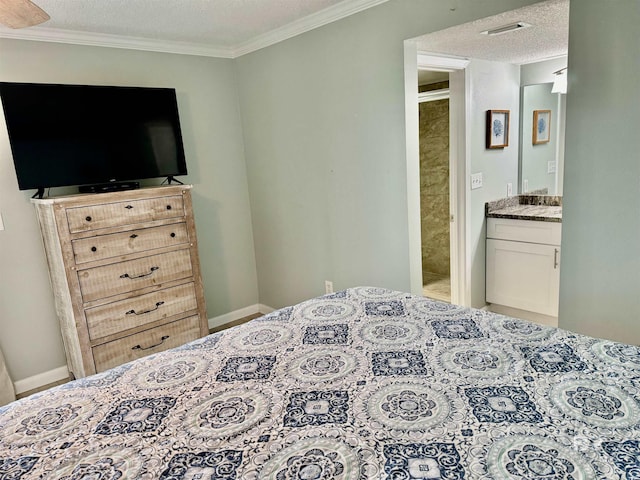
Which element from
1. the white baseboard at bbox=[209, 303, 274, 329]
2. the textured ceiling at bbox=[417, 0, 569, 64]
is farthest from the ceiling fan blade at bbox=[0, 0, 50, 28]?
the white baseboard at bbox=[209, 303, 274, 329]

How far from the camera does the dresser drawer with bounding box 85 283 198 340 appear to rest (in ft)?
8.85

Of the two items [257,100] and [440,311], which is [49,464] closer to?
[440,311]

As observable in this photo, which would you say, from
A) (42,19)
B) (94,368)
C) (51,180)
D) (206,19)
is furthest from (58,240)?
(206,19)

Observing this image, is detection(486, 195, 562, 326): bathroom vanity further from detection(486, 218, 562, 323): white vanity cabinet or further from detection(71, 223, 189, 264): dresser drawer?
detection(71, 223, 189, 264): dresser drawer

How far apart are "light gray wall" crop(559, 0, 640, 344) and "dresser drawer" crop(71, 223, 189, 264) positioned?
2.36 m

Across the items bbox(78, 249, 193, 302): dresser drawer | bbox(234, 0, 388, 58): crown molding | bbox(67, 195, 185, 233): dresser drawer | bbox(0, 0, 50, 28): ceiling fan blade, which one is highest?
bbox(234, 0, 388, 58): crown molding

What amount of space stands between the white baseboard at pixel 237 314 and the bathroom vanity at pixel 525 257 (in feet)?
6.58

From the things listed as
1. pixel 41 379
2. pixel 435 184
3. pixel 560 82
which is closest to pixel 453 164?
pixel 560 82

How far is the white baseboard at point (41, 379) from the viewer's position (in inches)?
115

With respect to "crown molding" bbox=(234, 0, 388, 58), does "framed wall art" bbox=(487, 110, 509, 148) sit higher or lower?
lower

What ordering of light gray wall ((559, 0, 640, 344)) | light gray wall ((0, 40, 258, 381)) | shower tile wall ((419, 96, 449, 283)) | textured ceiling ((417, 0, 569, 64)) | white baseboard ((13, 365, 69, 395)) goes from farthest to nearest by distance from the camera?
shower tile wall ((419, 96, 449, 283)) → white baseboard ((13, 365, 69, 395)) → light gray wall ((0, 40, 258, 381)) → textured ceiling ((417, 0, 569, 64)) → light gray wall ((559, 0, 640, 344))

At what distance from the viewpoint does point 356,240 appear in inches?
119

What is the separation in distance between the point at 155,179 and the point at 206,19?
125cm

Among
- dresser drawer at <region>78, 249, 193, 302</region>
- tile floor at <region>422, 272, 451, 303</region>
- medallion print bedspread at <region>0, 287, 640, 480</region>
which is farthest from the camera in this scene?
tile floor at <region>422, 272, 451, 303</region>
